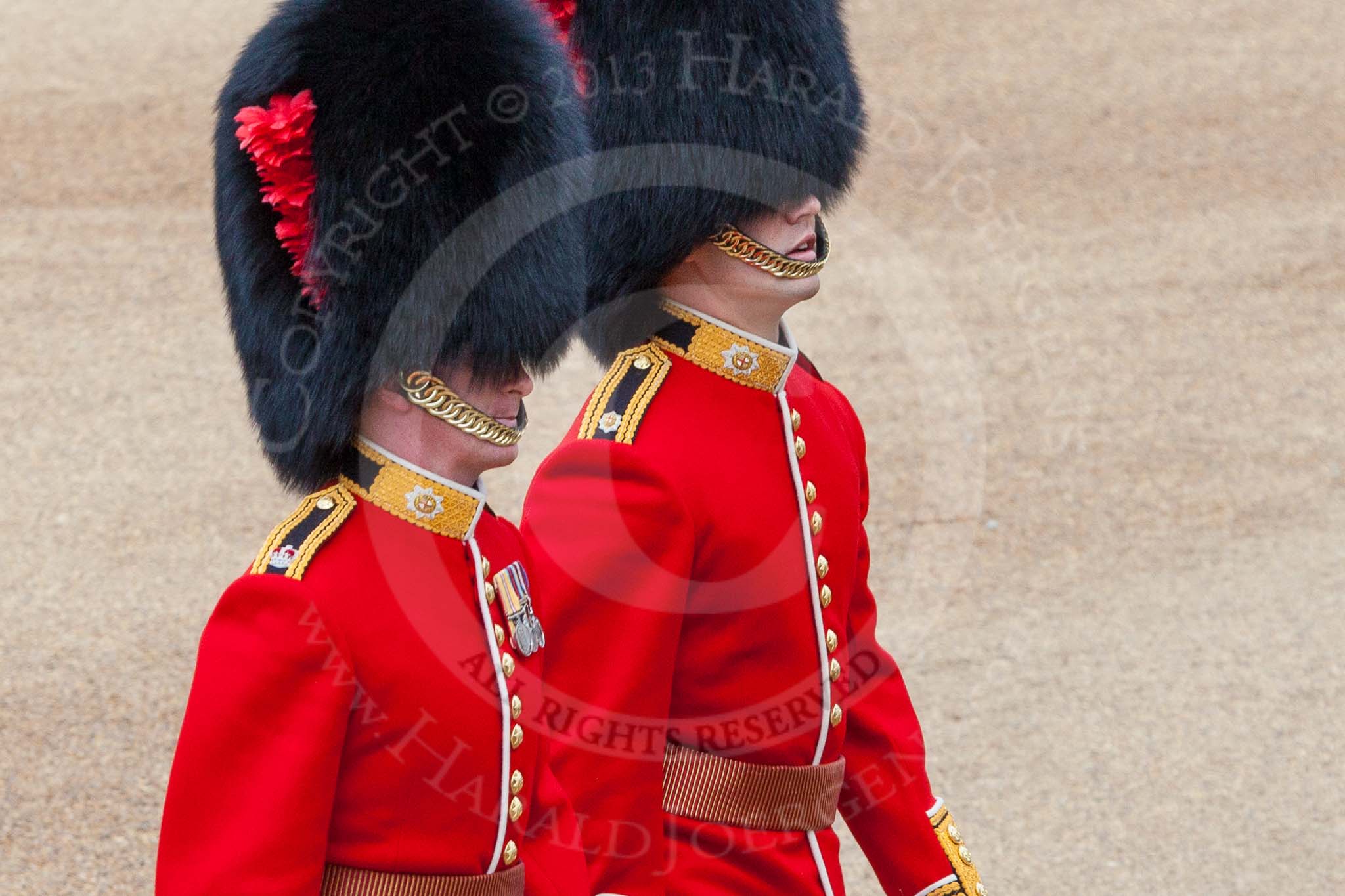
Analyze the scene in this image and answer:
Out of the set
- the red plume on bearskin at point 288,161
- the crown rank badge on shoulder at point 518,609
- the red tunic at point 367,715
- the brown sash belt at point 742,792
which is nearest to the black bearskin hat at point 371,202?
the red plume on bearskin at point 288,161

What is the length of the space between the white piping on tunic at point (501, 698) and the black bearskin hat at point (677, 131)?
564 mm

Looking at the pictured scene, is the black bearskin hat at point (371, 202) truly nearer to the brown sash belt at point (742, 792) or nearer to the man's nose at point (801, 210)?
the man's nose at point (801, 210)

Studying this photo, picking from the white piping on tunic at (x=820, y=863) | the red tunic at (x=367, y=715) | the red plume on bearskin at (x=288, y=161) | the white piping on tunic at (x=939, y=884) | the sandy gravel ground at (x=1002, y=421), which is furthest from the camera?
the sandy gravel ground at (x=1002, y=421)

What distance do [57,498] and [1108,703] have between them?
3141 mm

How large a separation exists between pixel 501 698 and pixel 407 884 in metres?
0.22

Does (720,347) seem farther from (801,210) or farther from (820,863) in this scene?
(820,863)

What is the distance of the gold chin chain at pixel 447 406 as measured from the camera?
1889mm

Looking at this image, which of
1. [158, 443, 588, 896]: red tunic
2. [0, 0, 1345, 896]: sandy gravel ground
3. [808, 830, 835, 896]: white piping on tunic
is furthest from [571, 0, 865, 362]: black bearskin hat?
[0, 0, 1345, 896]: sandy gravel ground

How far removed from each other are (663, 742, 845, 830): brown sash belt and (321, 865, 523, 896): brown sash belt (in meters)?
0.39

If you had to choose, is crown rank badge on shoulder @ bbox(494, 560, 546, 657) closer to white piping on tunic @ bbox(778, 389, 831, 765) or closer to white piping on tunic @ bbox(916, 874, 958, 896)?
white piping on tunic @ bbox(778, 389, 831, 765)

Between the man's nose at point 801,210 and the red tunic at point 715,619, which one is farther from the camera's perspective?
the man's nose at point 801,210

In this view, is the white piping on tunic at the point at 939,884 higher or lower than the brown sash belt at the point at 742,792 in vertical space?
lower

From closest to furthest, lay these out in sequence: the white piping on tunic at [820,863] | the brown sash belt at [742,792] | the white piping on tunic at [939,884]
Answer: the brown sash belt at [742,792]
the white piping on tunic at [820,863]
the white piping on tunic at [939,884]

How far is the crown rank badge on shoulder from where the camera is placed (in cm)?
201
